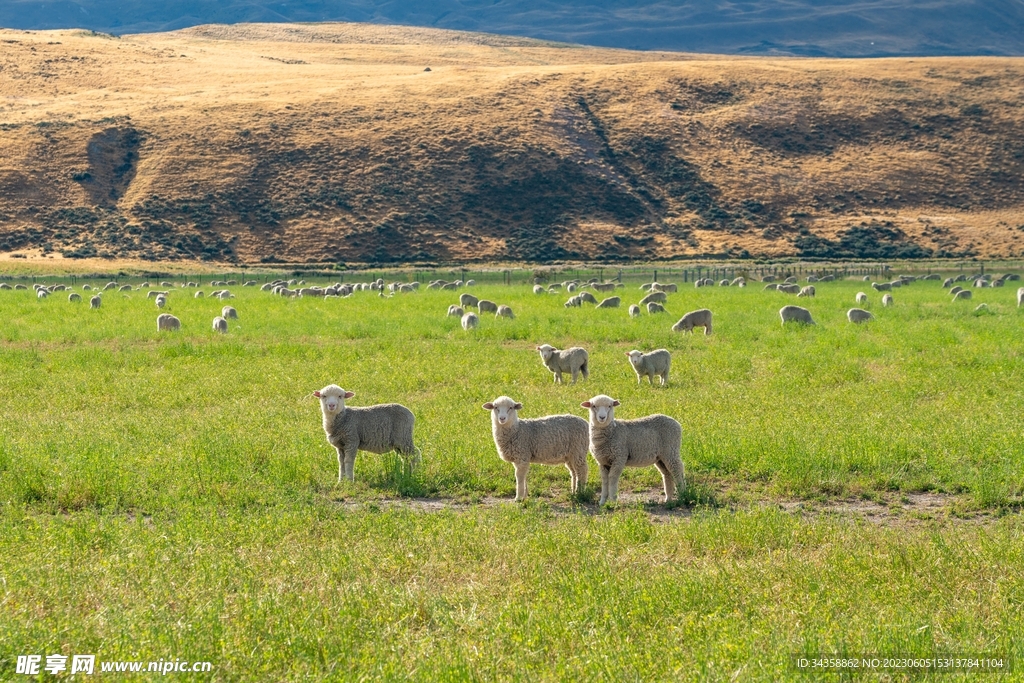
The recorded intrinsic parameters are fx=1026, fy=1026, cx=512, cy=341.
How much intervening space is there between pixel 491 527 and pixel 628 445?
2088 mm

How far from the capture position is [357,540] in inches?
344

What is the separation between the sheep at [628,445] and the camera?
10453 millimetres

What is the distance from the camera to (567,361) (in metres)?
18.7

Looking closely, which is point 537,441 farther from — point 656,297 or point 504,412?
point 656,297

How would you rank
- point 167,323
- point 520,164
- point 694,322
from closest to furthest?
1. point 694,322
2. point 167,323
3. point 520,164

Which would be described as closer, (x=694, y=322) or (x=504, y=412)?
(x=504, y=412)

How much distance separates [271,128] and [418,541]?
94.8m

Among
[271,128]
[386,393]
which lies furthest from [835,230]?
[386,393]

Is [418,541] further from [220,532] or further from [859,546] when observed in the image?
[859,546]

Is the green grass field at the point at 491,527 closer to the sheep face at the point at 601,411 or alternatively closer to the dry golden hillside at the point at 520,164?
the sheep face at the point at 601,411

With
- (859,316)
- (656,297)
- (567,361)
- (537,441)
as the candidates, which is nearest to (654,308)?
(656,297)

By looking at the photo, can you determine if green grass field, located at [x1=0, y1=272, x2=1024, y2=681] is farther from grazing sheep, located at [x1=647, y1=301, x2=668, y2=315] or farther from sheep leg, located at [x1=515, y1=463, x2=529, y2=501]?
grazing sheep, located at [x1=647, y1=301, x2=668, y2=315]

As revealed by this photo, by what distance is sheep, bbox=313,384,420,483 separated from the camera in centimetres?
1133

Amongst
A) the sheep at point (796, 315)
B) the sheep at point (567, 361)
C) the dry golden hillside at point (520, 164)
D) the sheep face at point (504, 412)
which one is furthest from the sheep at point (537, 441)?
the dry golden hillside at point (520, 164)
